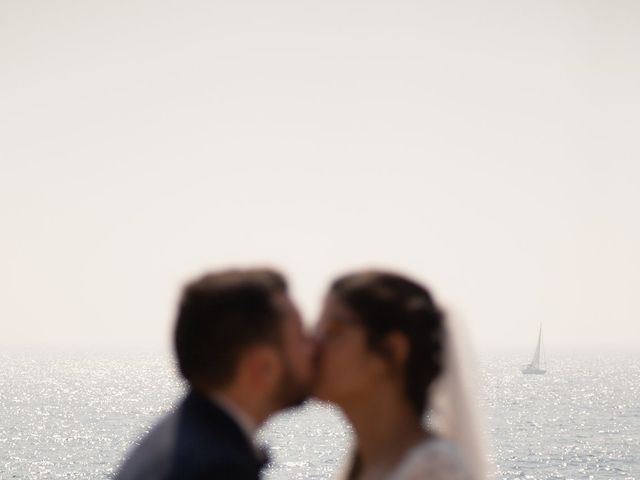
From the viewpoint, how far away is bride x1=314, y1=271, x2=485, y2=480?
4.46 meters

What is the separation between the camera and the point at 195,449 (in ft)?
11.6

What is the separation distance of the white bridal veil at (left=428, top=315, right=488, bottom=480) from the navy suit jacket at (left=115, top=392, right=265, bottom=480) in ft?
3.78

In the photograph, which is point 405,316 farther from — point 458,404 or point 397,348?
point 458,404

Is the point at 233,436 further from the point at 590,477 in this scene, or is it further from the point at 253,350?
the point at 590,477

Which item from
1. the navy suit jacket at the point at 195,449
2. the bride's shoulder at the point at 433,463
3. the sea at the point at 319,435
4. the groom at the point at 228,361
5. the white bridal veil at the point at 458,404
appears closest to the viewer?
the navy suit jacket at the point at 195,449

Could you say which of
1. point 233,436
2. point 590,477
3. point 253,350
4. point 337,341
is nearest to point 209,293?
point 253,350

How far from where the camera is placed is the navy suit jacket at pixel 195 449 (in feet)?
11.4

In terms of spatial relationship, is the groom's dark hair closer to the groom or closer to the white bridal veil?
the groom

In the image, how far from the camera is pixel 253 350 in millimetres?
3824

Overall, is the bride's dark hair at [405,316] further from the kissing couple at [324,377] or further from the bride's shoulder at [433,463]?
the bride's shoulder at [433,463]

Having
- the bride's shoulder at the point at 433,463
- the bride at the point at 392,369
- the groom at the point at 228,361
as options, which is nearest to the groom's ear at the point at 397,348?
the bride at the point at 392,369

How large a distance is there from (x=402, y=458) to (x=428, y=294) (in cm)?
72

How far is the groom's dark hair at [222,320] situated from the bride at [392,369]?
73 cm

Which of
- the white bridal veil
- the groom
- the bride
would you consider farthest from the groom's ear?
the groom
